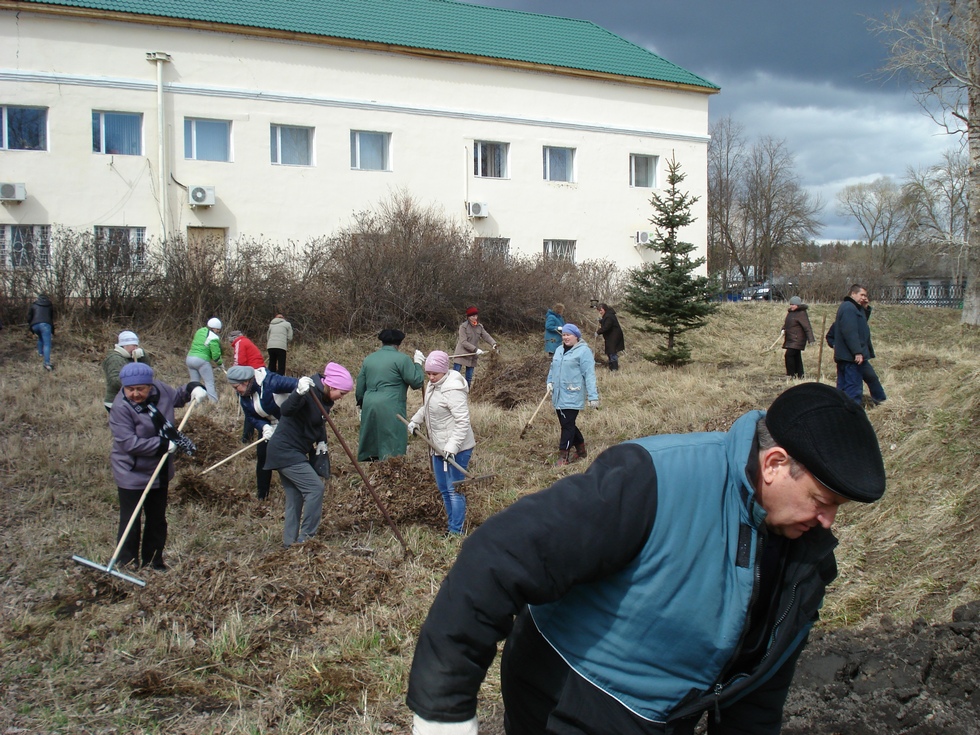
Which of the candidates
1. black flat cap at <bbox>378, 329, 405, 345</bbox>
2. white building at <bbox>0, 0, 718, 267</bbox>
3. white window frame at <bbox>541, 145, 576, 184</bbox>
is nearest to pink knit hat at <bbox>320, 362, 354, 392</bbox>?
black flat cap at <bbox>378, 329, 405, 345</bbox>

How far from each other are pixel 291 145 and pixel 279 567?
695 inches

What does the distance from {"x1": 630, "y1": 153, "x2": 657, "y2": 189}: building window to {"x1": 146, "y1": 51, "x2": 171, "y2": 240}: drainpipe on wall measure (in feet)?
45.3

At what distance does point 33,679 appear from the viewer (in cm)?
452

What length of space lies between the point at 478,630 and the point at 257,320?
16920 mm

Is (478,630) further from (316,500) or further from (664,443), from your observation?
(316,500)

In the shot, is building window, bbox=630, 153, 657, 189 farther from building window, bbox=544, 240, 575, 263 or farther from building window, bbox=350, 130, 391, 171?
building window, bbox=350, 130, 391, 171

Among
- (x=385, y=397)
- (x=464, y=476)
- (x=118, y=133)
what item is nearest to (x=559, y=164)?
(x=118, y=133)

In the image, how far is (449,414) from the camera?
7.29 meters

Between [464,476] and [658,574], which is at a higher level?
[658,574]

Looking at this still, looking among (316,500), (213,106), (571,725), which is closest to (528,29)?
(213,106)

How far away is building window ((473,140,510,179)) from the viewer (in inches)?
923

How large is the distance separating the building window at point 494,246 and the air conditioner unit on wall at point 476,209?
28.6 inches

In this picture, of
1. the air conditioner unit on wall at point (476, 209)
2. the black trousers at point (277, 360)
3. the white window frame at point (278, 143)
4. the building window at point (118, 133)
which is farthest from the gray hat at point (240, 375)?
the air conditioner unit on wall at point (476, 209)

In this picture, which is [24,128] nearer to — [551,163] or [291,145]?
[291,145]
